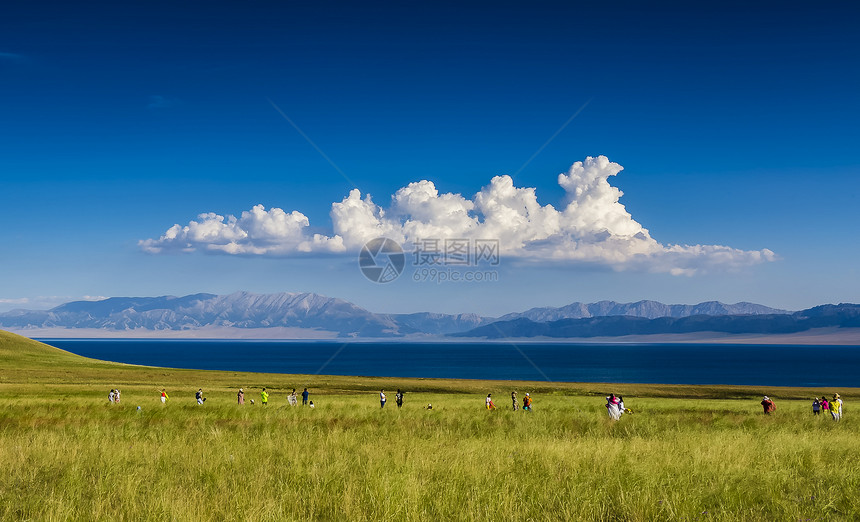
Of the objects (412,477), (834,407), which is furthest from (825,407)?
(412,477)

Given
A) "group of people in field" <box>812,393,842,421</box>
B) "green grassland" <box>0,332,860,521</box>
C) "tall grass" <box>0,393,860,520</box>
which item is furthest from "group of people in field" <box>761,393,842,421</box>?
"tall grass" <box>0,393,860,520</box>

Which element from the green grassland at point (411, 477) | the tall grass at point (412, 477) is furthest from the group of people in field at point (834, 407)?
the tall grass at point (412, 477)

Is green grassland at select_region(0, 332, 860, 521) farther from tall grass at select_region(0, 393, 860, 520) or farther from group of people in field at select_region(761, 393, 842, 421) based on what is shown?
group of people in field at select_region(761, 393, 842, 421)

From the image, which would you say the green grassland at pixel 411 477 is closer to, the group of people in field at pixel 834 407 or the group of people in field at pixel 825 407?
the group of people in field at pixel 834 407

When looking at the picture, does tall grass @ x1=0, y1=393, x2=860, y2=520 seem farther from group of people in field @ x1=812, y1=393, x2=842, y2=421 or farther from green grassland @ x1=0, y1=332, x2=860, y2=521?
group of people in field @ x1=812, y1=393, x2=842, y2=421

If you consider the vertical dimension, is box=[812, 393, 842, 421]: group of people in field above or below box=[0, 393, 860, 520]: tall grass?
below

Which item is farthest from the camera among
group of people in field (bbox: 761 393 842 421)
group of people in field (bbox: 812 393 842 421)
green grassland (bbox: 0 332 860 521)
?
group of people in field (bbox: 761 393 842 421)

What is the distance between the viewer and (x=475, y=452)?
11953 mm

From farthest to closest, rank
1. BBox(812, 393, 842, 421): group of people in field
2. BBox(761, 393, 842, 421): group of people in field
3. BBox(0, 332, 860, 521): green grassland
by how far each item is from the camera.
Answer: BBox(761, 393, 842, 421): group of people in field → BBox(812, 393, 842, 421): group of people in field → BBox(0, 332, 860, 521): green grassland

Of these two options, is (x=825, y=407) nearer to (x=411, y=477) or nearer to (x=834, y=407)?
(x=834, y=407)

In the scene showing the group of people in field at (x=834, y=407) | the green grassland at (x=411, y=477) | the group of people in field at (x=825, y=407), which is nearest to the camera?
the green grassland at (x=411, y=477)

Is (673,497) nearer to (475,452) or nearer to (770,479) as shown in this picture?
(770,479)

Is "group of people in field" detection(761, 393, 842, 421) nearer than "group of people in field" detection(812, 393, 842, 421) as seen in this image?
No

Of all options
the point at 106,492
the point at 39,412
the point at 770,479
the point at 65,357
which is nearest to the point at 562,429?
the point at 770,479
